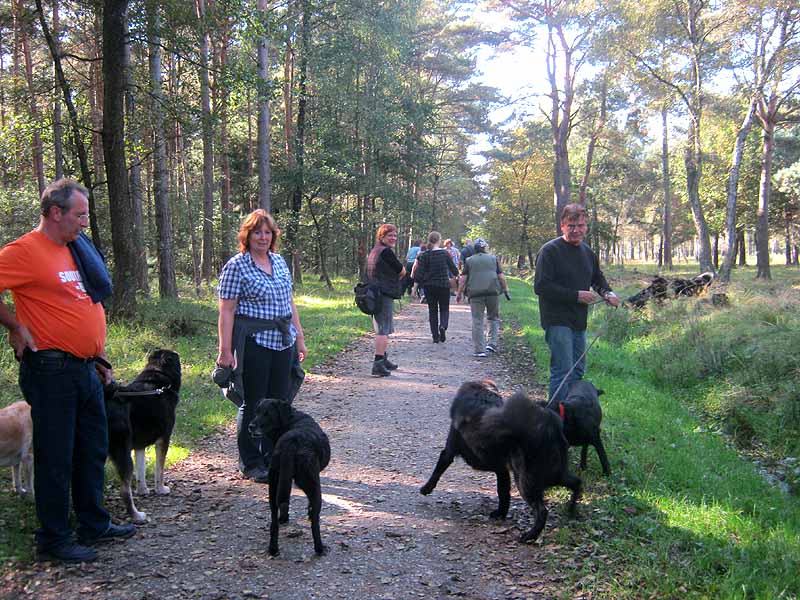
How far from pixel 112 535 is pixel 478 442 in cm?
257

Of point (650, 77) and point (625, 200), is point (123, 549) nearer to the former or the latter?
point (650, 77)

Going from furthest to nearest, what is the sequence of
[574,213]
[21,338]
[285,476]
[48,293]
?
[574,213] → [285,476] → [48,293] → [21,338]

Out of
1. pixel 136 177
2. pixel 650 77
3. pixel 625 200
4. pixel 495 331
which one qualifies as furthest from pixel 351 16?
pixel 625 200

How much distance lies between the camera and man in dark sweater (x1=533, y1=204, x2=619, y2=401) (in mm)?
5539

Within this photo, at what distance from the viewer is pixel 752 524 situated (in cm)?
414

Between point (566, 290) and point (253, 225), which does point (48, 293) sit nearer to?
point (253, 225)

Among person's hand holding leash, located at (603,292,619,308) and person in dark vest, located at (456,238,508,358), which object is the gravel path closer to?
person's hand holding leash, located at (603,292,619,308)

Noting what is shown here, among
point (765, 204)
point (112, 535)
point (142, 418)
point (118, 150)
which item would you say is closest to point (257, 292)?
point (142, 418)

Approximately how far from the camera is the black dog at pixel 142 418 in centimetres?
422

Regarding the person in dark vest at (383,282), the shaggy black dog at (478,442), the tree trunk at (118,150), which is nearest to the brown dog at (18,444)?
the shaggy black dog at (478,442)

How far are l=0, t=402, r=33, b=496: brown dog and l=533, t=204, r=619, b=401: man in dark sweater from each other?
4.41 metres

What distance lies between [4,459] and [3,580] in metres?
1.13

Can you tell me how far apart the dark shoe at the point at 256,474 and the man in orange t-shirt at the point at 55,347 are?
1.55m

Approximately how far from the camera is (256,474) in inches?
201
